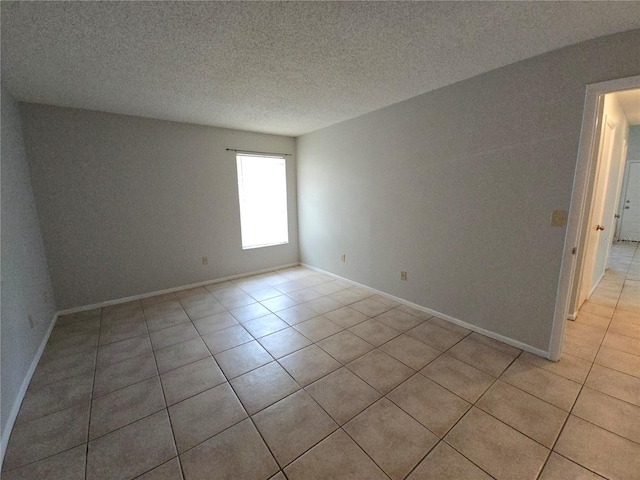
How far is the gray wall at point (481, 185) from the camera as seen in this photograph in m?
1.92

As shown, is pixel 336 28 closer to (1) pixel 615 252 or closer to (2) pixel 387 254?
(2) pixel 387 254

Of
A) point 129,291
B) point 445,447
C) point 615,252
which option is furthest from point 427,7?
point 615,252

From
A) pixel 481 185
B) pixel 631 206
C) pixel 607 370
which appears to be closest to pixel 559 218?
pixel 481 185

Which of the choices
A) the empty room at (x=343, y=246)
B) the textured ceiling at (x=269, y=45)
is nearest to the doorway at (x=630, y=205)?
the empty room at (x=343, y=246)

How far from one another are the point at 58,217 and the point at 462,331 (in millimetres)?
4513

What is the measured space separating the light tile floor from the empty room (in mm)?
16

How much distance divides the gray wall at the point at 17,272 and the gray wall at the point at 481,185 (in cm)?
334

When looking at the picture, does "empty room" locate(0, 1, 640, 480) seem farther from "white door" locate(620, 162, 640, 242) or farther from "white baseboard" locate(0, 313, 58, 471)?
"white door" locate(620, 162, 640, 242)

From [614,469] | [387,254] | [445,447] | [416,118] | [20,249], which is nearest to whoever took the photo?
[614,469]

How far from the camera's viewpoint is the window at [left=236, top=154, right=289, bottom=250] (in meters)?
4.31

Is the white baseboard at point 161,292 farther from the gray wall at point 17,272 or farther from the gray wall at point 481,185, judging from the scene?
the gray wall at point 481,185

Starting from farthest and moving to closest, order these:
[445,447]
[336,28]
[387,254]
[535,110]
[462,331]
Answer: [387,254] → [462,331] → [535,110] → [336,28] → [445,447]

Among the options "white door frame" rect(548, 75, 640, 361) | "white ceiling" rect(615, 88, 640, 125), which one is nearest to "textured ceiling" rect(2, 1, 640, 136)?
"white door frame" rect(548, 75, 640, 361)

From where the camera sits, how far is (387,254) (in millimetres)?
3320
